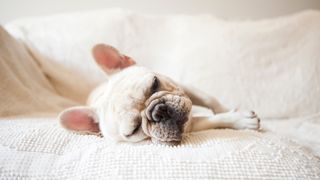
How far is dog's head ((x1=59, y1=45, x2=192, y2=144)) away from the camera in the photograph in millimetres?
1090

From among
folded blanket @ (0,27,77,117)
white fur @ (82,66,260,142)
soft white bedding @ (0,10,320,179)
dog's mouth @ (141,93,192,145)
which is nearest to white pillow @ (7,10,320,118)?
soft white bedding @ (0,10,320,179)

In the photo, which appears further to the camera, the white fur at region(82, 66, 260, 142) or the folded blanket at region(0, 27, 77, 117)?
the folded blanket at region(0, 27, 77, 117)

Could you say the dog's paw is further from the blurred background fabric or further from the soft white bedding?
the blurred background fabric

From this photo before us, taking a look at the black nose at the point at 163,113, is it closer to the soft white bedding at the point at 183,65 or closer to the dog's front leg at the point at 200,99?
the soft white bedding at the point at 183,65

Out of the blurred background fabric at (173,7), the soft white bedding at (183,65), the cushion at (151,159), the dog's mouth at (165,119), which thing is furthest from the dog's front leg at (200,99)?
the blurred background fabric at (173,7)

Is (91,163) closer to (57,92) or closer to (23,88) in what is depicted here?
(23,88)

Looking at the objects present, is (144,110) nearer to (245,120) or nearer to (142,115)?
(142,115)

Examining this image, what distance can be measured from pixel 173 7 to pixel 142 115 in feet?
4.54

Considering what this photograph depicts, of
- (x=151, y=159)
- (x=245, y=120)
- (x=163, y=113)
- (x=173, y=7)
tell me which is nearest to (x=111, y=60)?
(x=163, y=113)

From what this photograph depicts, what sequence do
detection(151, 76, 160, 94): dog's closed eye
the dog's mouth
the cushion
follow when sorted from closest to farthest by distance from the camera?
the cushion
the dog's mouth
detection(151, 76, 160, 94): dog's closed eye

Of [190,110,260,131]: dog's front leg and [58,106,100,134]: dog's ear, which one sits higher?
[190,110,260,131]: dog's front leg

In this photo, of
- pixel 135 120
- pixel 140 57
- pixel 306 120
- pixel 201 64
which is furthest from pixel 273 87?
pixel 135 120

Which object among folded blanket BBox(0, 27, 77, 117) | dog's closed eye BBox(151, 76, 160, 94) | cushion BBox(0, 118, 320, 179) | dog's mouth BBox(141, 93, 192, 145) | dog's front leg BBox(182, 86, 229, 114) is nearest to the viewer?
cushion BBox(0, 118, 320, 179)

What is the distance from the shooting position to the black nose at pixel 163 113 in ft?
3.57
